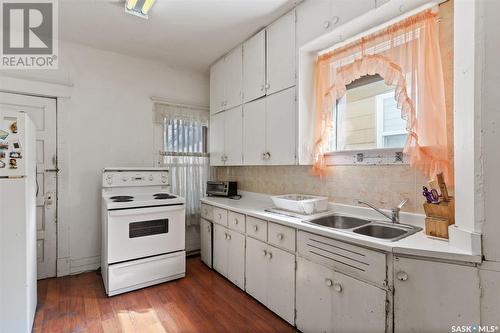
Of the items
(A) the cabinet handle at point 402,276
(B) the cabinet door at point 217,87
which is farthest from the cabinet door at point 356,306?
(B) the cabinet door at point 217,87

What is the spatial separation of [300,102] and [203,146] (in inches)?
75.0

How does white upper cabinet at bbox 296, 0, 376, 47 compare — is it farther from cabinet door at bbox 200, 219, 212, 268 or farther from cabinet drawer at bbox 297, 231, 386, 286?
cabinet door at bbox 200, 219, 212, 268

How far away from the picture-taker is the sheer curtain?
3391 mm

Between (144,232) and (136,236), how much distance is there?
0.27 ft

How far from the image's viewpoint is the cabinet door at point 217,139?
3.29 m

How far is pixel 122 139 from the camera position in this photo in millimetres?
3141

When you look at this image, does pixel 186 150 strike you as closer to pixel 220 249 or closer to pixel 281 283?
pixel 220 249

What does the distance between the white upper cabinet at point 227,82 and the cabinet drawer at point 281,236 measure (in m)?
1.58

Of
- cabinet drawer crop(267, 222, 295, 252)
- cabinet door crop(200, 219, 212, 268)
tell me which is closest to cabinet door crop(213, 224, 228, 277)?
cabinet door crop(200, 219, 212, 268)

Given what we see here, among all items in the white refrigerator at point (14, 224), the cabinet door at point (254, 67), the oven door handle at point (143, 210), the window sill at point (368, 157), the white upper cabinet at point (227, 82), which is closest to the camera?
the white refrigerator at point (14, 224)

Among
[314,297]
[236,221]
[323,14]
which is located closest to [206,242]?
[236,221]

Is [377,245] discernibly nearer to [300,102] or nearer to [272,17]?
[300,102]

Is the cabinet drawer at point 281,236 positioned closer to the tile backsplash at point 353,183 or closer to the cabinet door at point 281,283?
the cabinet door at point 281,283

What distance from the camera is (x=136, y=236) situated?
2471mm
